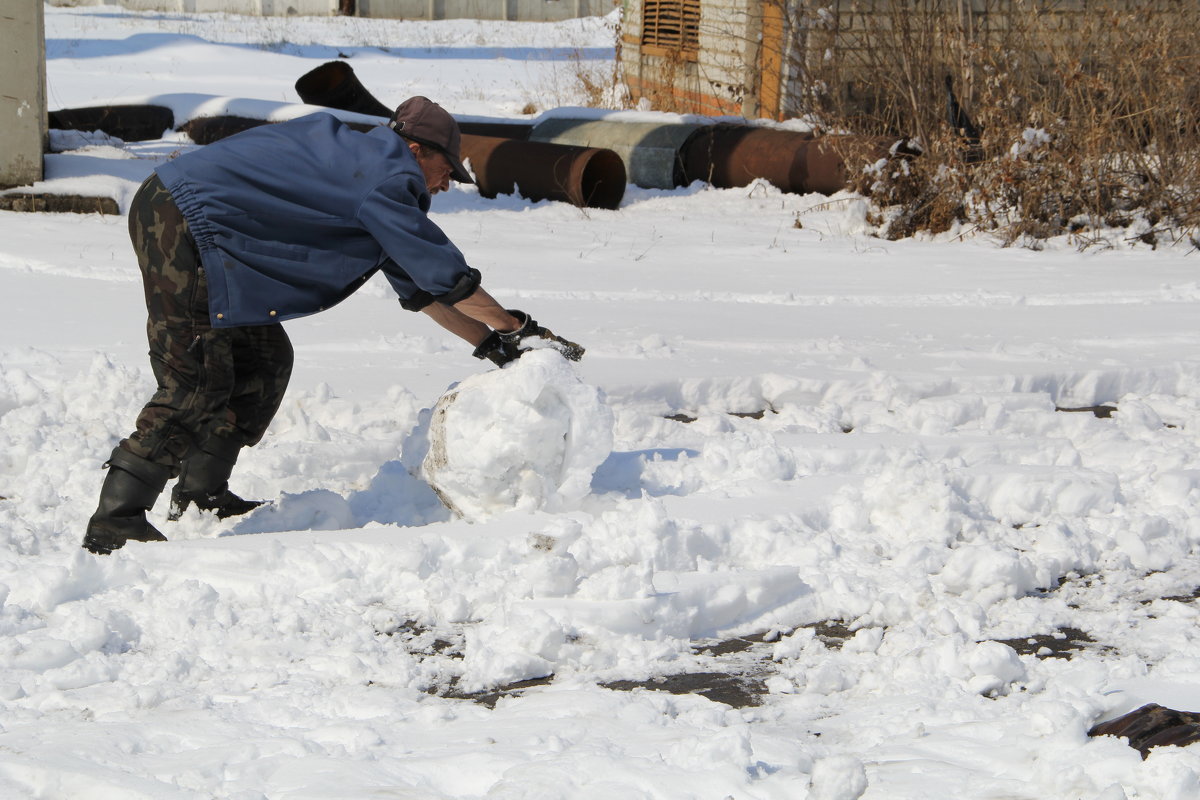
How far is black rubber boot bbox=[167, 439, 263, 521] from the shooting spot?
352cm

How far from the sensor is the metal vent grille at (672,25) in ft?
43.1

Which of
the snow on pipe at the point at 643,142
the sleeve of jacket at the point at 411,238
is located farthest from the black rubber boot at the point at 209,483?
the snow on pipe at the point at 643,142

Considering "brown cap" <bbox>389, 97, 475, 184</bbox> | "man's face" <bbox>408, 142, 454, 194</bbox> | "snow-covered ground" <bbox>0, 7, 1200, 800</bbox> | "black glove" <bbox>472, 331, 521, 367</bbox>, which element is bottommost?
"snow-covered ground" <bbox>0, 7, 1200, 800</bbox>

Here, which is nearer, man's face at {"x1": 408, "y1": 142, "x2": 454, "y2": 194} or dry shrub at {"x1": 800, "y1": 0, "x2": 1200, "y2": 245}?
man's face at {"x1": 408, "y1": 142, "x2": 454, "y2": 194}

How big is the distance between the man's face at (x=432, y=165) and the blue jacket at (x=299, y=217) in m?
0.07

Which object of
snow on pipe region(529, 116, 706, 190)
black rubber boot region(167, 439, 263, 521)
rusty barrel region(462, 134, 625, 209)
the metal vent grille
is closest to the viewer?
black rubber boot region(167, 439, 263, 521)

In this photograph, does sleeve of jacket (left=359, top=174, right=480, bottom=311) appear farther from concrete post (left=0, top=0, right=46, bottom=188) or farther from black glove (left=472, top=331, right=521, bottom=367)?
concrete post (left=0, top=0, right=46, bottom=188)

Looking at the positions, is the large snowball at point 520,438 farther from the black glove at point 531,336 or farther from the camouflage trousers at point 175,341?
the camouflage trousers at point 175,341

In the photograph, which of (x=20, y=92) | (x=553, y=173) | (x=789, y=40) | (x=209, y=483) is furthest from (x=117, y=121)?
(x=209, y=483)

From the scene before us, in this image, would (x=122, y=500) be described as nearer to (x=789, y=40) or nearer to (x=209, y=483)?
(x=209, y=483)

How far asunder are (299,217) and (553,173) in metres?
6.42

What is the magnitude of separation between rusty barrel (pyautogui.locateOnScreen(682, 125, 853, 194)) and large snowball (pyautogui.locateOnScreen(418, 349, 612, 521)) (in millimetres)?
6011

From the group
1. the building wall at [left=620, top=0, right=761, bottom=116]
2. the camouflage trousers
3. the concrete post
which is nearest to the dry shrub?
the building wall at [left=620, top=0, right=761, bottom=116]

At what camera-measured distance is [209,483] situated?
355 cm
